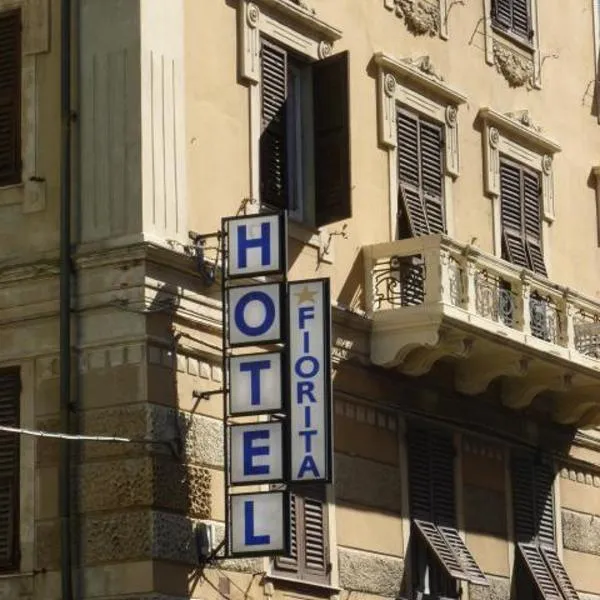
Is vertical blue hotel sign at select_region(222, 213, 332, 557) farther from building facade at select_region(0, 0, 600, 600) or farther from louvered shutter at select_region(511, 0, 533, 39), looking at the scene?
louvered shutter at select_region(511, 0, 533, 39)

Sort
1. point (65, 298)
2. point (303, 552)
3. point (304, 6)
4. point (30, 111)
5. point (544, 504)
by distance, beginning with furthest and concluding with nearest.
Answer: point (544, 504) < point (304, 6) < point (303, 552) < point (30, 111) < point (65, 298)

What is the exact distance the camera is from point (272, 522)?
2533cm

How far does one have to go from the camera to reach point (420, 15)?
3162 cm

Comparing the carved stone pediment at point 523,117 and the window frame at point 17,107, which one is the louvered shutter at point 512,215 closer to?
the carved stone pediment at point 523,117

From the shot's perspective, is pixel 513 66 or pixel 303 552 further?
pixel 513 66

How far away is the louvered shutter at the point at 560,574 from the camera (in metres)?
31.8

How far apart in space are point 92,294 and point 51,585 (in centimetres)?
322

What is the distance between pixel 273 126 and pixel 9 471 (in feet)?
18.3

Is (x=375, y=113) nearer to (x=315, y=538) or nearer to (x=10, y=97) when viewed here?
(x=10, y=97)

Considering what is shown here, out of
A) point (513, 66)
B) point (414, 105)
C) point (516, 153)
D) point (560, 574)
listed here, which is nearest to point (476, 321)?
point (414, 105)

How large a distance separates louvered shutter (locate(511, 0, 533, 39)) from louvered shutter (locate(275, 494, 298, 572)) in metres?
9.62

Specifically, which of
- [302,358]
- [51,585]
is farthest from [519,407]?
[51,585]

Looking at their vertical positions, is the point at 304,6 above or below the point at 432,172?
above

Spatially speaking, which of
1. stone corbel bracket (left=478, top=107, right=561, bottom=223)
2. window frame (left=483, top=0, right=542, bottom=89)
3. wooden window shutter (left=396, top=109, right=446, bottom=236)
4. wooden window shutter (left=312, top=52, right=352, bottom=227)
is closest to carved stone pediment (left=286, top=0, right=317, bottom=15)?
wooden window shutter (left=312, top=52, right=352, bottom=227)
